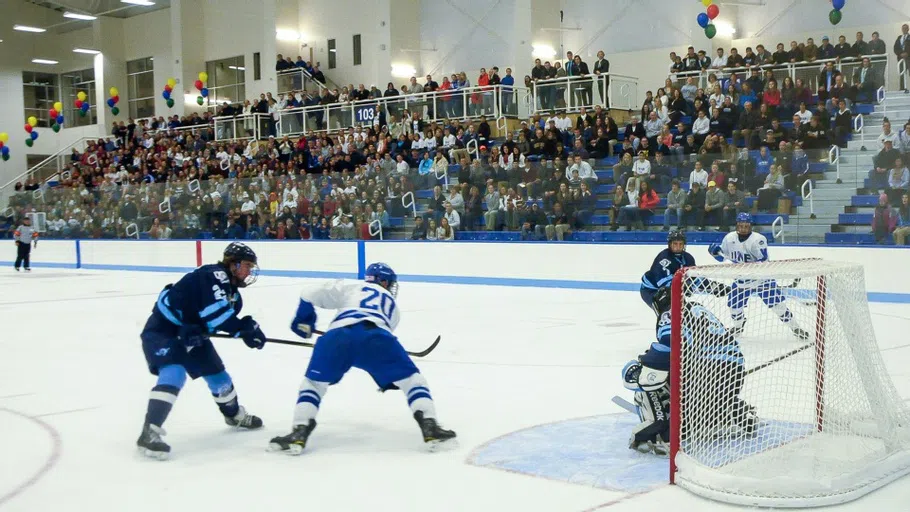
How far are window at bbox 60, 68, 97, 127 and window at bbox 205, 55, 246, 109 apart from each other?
706cm

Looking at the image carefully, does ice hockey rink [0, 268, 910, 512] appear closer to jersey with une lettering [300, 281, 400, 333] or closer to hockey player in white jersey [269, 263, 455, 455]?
hockey player in white jersey [269, 263, 455, 455]

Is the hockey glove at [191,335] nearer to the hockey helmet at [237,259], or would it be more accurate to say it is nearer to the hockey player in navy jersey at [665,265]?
the hockey helmet at [237,259]

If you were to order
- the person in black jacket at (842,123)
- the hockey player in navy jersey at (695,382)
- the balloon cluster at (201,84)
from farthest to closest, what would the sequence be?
the balloon cluster at (201,84) < the person in black jacket at (842,123) < the hockey player in navy jersey at (695,382)

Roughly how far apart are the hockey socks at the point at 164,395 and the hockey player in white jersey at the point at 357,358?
501mm

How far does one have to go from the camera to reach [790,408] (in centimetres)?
441

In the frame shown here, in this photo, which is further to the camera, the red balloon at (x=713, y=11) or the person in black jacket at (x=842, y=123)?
the red balloon at (x=713, y=11)

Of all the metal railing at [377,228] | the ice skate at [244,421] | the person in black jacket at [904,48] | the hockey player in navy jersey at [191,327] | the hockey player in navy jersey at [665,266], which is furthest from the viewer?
the metal railing at [377,228]

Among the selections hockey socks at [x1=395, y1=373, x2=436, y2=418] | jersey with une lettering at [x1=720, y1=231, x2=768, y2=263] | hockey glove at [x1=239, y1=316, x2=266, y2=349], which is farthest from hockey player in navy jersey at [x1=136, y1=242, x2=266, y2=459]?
jersey with une lettering at [x1=720, y1=231, x2=768, y2=263]

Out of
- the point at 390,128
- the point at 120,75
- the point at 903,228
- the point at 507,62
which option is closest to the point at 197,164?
the point at 390,128

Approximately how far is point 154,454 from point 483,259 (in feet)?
33.6

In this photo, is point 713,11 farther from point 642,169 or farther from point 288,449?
point 288,449

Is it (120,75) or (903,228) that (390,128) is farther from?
(120,75)

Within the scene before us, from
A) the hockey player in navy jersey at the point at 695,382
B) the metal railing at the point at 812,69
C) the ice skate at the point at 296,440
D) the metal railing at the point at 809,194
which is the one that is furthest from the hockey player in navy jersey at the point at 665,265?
the metal railing at the point at 812,69

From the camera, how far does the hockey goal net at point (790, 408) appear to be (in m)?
3.54
